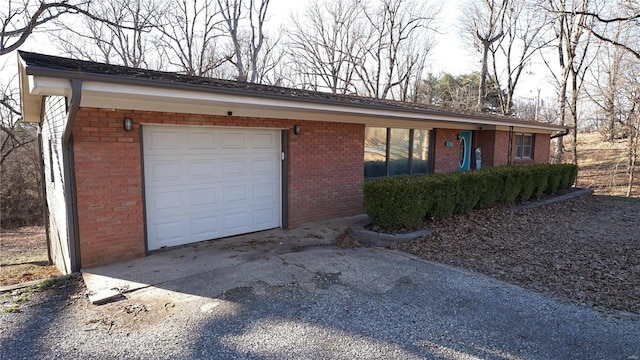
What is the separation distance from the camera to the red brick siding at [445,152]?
409 inches

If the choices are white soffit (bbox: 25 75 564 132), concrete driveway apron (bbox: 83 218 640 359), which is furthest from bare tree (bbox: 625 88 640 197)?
concrete driveway apron (bbox: 83 218 640 359)

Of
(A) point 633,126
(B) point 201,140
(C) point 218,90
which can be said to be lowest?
(B) point 201,140

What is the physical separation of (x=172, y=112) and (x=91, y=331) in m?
3.28

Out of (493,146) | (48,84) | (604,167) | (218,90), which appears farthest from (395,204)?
(604,167)

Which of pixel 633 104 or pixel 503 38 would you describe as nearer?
pixel 633 104

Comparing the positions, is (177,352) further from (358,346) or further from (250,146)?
(250,146)

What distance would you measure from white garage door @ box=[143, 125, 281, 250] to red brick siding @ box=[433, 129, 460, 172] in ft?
17.4

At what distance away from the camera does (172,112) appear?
553cm

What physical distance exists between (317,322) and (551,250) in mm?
4575

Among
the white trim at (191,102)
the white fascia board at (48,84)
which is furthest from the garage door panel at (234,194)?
the white fascia board at (48,84)

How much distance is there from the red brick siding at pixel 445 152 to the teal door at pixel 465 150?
21.3 inches

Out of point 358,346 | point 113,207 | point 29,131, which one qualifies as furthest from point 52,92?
point 29,131

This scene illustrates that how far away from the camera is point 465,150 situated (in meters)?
12.0

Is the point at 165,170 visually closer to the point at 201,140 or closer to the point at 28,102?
the point at 201,140
